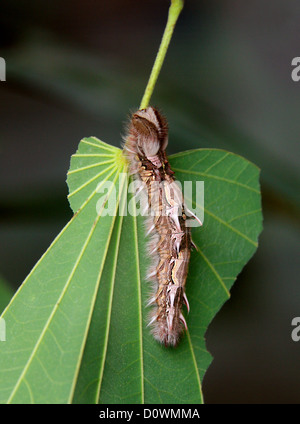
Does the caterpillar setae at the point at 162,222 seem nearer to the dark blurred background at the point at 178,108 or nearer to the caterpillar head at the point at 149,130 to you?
the caterpillar head at the point at 149,130

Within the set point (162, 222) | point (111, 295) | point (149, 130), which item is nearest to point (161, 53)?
point (149, 130)

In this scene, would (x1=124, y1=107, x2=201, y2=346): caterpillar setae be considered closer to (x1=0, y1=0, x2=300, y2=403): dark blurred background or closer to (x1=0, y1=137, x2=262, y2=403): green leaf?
(x1=0, y1=137, x2=262, y2=403): green leaf

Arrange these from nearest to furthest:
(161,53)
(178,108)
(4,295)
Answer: (161,53)
(4,295)
(178,108)

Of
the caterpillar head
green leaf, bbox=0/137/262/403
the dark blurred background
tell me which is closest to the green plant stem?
the caterpillar head

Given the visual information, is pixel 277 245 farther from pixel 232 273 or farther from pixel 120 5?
pixel 120 5

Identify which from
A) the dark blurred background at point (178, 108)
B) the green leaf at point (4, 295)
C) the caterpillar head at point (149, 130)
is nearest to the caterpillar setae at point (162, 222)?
the caterpillar head at point (149, 130)

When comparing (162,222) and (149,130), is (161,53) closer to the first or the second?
(149,130)
